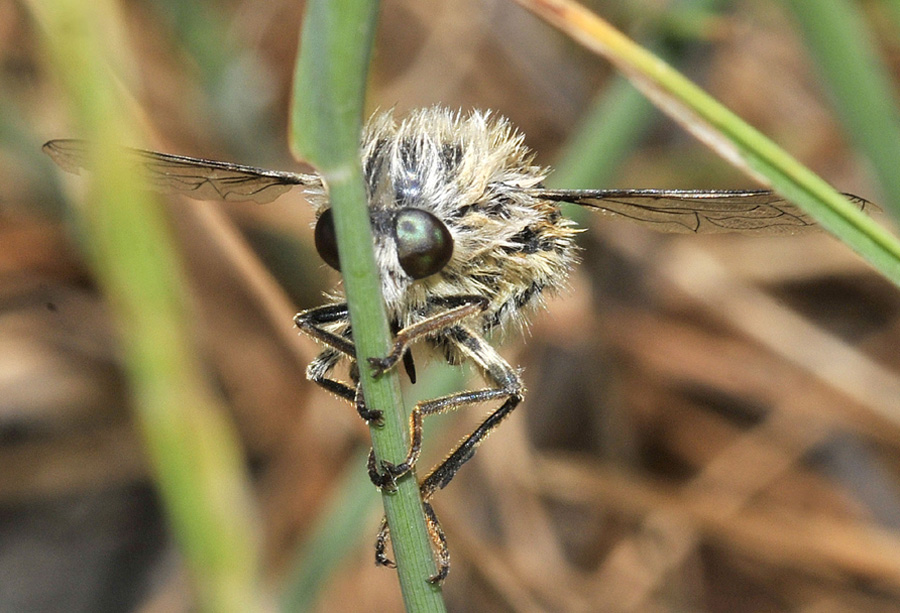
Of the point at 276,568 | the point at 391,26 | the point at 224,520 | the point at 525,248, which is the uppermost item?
the point at 391,26

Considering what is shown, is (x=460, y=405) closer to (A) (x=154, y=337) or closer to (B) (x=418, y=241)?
(B) (x=418, y=241)

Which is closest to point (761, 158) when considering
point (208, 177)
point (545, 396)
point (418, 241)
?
point (418, 241)

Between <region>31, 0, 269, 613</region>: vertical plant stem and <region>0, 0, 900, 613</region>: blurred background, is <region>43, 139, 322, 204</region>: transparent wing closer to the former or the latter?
<region>31, 0, 269, 613</region>: vertical plant stem

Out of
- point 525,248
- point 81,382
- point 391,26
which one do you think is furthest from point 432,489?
point 391,26

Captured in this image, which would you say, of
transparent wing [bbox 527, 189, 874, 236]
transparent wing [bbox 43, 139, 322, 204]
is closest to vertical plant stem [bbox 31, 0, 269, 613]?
transparent wing [bbox 43, 139, 322, 204]

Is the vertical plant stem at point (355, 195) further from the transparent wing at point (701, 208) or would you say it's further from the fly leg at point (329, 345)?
the transparent wing at point (701, 208)

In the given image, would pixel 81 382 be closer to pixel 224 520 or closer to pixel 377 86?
pixel 377 86
